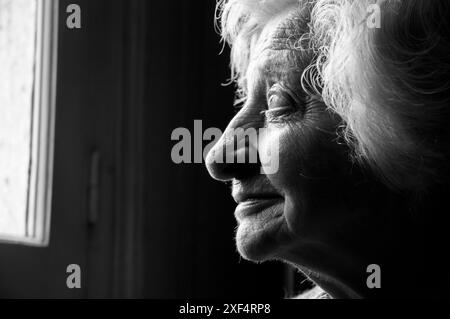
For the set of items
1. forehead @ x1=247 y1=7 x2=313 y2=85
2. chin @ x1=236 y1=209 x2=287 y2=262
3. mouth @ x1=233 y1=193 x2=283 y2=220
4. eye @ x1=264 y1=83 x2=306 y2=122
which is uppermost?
forehead @ x1=247 y1=7 x2=313 y2=85

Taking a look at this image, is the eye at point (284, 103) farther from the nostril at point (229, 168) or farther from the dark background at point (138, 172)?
the dark background at point (138, 172)

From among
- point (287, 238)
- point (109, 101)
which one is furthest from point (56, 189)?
point (287, 238)

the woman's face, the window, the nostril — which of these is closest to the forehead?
the woman's face

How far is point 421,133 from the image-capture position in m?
0.68

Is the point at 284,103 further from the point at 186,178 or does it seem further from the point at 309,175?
the point at 186,178

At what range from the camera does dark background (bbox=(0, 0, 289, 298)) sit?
107 centimetres

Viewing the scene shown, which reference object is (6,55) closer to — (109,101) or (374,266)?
(109,101)

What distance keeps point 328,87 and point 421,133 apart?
4.5 inches

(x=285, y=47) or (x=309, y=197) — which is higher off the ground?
(x=285, y=47)

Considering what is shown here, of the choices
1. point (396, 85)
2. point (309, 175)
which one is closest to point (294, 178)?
point (309, 175)

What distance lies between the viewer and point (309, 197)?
699 mm

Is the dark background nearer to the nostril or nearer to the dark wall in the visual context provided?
the dark wall

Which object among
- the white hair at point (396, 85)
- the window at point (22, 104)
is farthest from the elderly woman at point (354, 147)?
the window at point (22, 104)

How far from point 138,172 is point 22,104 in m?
0.27
